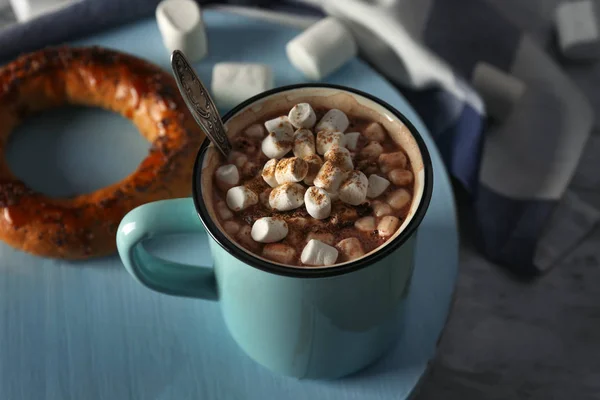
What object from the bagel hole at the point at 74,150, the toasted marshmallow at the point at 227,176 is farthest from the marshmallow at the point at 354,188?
the bagel hole at the point at 74,150

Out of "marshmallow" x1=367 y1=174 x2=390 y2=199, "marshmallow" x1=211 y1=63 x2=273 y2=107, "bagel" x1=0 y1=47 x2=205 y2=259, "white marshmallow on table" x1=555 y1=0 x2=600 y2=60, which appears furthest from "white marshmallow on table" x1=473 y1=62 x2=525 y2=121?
"marshmallow" x1=367 y1=174 x2=390 y2=199

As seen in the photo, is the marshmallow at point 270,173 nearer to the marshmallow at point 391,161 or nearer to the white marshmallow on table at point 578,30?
the marshmallow at point 391,161

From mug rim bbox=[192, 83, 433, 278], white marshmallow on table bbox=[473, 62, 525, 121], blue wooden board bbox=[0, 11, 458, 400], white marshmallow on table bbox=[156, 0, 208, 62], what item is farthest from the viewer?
white marshmallow on table bbox=[473, 62, 525, 121]

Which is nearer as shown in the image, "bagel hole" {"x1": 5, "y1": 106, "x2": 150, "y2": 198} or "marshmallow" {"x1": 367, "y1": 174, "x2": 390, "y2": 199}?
"marshmallow" {"x1": 367, "y1": 174, "x2": 390, "y2": 199}

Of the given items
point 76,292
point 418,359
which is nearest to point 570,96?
point 418,359

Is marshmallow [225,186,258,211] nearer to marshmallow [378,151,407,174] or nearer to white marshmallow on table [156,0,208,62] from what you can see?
marshmallow [378,151,407,174]

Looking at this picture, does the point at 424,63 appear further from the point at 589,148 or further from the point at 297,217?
the point at 297,217
